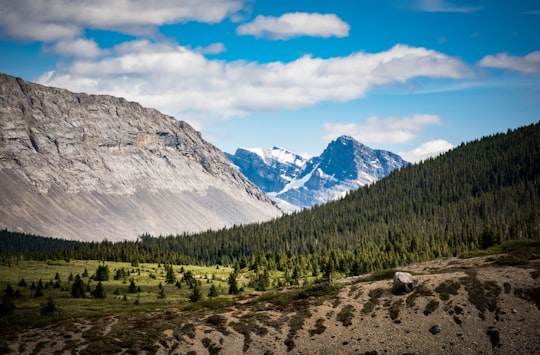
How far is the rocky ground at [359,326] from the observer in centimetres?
7012

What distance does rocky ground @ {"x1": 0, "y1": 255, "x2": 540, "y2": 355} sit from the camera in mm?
70125

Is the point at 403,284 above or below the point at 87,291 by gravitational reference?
above

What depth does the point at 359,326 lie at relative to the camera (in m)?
77.2

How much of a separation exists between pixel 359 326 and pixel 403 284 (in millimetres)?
11324

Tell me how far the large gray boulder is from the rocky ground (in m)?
1.03

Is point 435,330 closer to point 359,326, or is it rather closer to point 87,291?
point 359,326

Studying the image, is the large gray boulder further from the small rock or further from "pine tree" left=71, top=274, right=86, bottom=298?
"pine tree" left=71, top=274, right=86, bottom=298

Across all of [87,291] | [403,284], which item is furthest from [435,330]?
[87,291]

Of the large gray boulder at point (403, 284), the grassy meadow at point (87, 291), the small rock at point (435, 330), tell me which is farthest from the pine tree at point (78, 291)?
the small rock at point (435, 330)

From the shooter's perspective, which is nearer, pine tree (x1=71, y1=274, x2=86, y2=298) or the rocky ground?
the rocky ground

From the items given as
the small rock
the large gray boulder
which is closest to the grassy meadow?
the large gray boulder

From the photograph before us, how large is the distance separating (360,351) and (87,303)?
220ft

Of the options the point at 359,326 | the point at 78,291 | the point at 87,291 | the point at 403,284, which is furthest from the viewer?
the point at 87,291

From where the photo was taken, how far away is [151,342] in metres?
76.2
